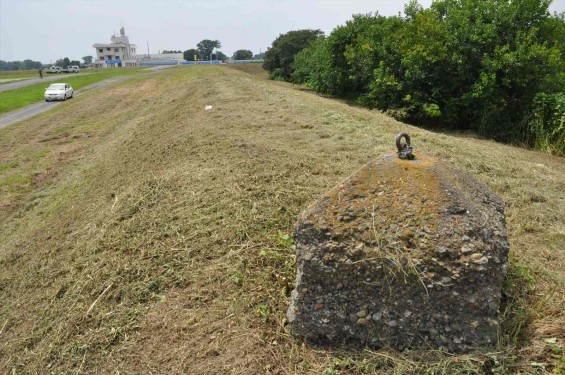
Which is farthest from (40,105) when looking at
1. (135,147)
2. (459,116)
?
(459,116)

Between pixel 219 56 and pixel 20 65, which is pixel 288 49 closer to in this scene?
pixel 219 56

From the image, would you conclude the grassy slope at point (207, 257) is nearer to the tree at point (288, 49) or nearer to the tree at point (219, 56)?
the tree at point (288, 49)

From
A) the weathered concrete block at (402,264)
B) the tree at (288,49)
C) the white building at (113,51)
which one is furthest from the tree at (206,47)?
the weathered concrete block at (402,264)

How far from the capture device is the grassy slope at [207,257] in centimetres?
272

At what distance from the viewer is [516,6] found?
1115cm

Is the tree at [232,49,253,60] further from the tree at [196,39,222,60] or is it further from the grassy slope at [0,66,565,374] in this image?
the grassy slope at [0,66,565,374]

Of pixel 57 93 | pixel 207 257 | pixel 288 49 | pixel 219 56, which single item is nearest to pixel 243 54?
pixel 219 56

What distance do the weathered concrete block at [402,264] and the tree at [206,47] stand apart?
6168 inches

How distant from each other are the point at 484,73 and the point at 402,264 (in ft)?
35.3

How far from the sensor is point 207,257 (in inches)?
149

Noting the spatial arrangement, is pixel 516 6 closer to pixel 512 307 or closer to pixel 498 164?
pixel 498 164

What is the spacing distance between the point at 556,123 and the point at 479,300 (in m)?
9.58

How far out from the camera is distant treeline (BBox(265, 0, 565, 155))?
10.6 metres

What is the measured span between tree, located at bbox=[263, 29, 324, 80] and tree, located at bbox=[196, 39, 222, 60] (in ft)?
356
